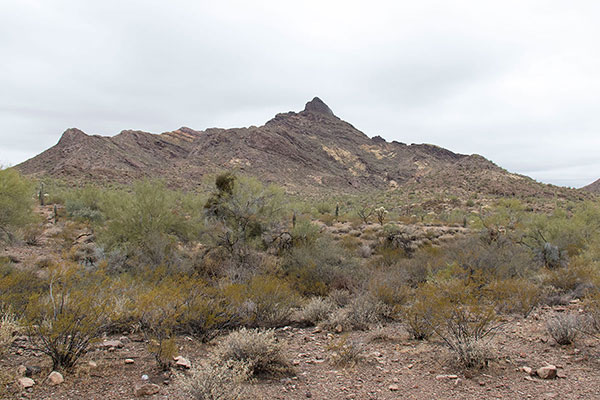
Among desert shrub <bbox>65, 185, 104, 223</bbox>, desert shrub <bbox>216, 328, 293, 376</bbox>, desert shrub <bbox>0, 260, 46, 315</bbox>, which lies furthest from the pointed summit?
desert shrub <bbox>216, 328, 293, 376</bbox>

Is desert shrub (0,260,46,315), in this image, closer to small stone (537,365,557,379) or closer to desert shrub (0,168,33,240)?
desert shrub (0,168,33,240)

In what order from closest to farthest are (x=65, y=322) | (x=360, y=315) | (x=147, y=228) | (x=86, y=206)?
(x=65, y=322)
(x=360, y=315)
(x=147, y=228)
(x=86, y=206)

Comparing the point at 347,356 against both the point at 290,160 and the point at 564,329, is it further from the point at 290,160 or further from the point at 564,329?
the point at 290,160

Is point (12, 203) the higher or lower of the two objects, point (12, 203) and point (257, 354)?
the higher

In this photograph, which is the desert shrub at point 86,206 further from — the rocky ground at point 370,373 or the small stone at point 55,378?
the small stone at point 55,378

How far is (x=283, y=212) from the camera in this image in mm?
16703

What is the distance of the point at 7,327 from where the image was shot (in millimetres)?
5695

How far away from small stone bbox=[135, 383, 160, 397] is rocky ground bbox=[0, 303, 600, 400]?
0.05 m

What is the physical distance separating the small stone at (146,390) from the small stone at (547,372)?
5.48 metres

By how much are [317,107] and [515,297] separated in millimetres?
132205

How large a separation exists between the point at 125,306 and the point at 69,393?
7.40 ft

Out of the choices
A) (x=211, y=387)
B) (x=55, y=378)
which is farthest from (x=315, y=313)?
(x=55, y=378)

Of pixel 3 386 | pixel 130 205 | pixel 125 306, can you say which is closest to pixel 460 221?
pixel 130 205

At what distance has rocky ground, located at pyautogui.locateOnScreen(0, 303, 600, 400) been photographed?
484 centimetres
